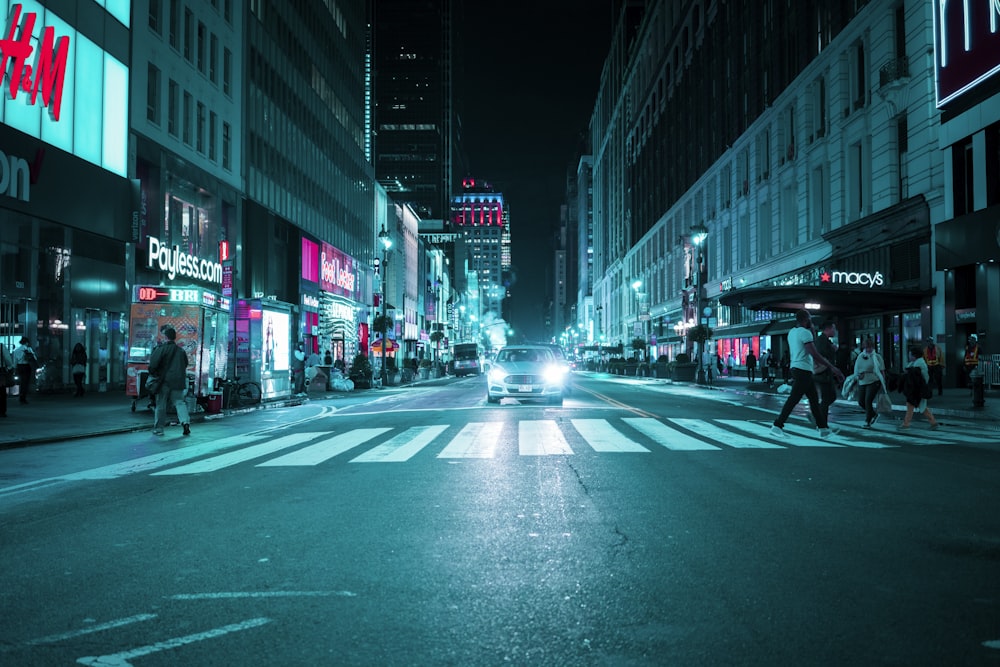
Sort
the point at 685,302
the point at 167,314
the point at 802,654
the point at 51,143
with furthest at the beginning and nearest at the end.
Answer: the point at 685,302
the point at 51,143
the point at 167,314
the point at 802,654

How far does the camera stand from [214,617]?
12.7ft

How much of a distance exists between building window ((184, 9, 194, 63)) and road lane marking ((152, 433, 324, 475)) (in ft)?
86.5

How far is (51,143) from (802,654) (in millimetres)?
27182

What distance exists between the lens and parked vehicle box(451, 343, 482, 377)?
Result: 220ft

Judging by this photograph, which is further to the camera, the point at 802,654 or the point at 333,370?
the point at 333,370

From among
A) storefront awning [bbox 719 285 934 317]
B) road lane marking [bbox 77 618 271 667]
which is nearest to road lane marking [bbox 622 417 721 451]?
road lane marking [bbox 77 618 271 667]

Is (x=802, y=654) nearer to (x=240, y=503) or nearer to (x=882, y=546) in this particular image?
(x=882, y=546)

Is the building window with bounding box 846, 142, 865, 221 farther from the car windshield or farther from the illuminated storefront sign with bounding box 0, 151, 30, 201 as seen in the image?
the illuminated storefront sign with bounding box 0, 151, 30, 201

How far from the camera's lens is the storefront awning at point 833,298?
1147 inches

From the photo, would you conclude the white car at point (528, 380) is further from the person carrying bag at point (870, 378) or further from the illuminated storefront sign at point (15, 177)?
the illuminated storefront sign at point (15, 177)

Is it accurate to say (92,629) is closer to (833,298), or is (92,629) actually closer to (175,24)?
(833,298)

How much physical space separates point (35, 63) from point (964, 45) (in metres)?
31.0

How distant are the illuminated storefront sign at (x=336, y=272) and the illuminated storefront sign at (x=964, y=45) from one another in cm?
3798

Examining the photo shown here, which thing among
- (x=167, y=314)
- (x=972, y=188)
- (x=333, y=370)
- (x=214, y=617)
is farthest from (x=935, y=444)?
(x=333, y=370)
